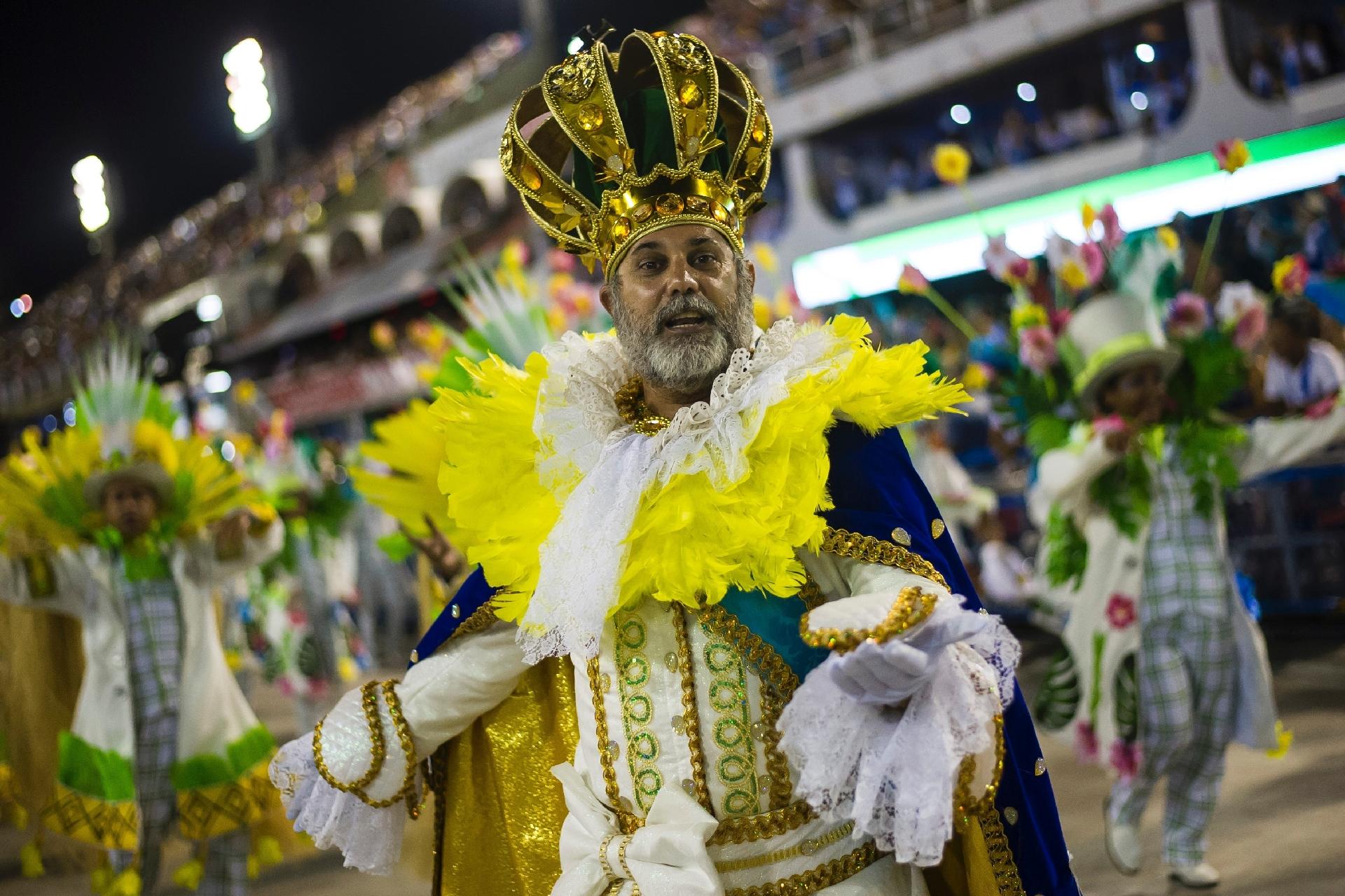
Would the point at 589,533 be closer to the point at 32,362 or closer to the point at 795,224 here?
the point at 795,224

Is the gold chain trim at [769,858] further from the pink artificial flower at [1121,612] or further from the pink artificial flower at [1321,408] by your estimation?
the pink artificial flower at [1321,408]

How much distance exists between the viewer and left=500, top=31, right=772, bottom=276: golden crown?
2.20m

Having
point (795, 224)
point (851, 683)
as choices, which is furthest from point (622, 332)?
point (795, 224)

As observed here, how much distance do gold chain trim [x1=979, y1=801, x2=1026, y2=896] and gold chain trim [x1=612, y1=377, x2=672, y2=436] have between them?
834mm

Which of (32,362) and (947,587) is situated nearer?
(947,587)

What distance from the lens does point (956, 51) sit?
1057 cm

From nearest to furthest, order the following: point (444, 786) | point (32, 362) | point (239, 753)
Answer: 1. point (444, 786)
2. point (239, 753)
3. point (32, 362)

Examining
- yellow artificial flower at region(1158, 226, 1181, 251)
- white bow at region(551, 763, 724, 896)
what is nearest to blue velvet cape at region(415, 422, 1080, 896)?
white bow at region(551, 763, 724, 896)

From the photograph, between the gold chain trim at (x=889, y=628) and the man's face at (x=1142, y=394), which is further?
the man's face at (x=1142, y=394)

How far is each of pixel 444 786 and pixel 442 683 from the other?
307 mm

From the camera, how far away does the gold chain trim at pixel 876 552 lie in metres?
1.87

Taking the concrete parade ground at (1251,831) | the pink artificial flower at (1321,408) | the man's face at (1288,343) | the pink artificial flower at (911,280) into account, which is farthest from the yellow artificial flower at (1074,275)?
the man's face at (1288,343)

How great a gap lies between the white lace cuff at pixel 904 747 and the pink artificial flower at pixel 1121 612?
3.19 metres

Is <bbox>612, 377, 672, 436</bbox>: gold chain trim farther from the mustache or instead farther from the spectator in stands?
the spectator in stands
